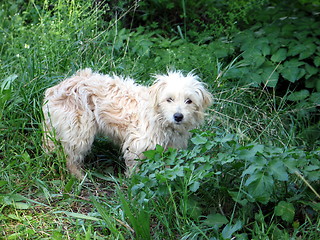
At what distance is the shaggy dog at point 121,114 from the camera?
13.7 feet

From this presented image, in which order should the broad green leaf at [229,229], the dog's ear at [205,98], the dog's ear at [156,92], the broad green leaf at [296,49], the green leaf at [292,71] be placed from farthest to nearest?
the broad green leaf at [296,49], the green leaf at [292,71], the dog's ear at [205,98], the dog's ear at [156,92], the broad green leaf at [229,229]

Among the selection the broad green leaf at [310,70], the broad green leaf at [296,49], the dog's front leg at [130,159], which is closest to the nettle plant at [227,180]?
the dog's front leg at [130,159]

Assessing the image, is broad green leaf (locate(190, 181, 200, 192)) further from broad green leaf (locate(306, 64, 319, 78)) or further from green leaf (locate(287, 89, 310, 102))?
broad green leaf (locate(306, 64, 319, 78))

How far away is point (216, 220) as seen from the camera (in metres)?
3.53

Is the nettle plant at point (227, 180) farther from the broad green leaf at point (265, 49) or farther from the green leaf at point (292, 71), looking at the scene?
the broad green leaf at point (265, 49)

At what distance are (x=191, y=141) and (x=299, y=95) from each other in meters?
2.08

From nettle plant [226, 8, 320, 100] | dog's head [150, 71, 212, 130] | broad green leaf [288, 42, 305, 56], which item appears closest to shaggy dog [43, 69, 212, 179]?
dog's head [150, 71, 212, 130]

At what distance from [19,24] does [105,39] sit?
1.08 m

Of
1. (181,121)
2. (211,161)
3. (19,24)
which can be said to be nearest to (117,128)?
(181,121)

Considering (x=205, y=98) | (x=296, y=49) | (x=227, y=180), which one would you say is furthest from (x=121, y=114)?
(x=296, y=49)

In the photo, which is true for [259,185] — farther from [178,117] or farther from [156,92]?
[156,92]

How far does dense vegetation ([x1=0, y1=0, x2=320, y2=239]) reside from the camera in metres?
3.51

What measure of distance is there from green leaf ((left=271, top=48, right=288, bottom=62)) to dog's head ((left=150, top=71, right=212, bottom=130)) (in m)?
1.79

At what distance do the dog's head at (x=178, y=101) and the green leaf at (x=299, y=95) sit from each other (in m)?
1.81
